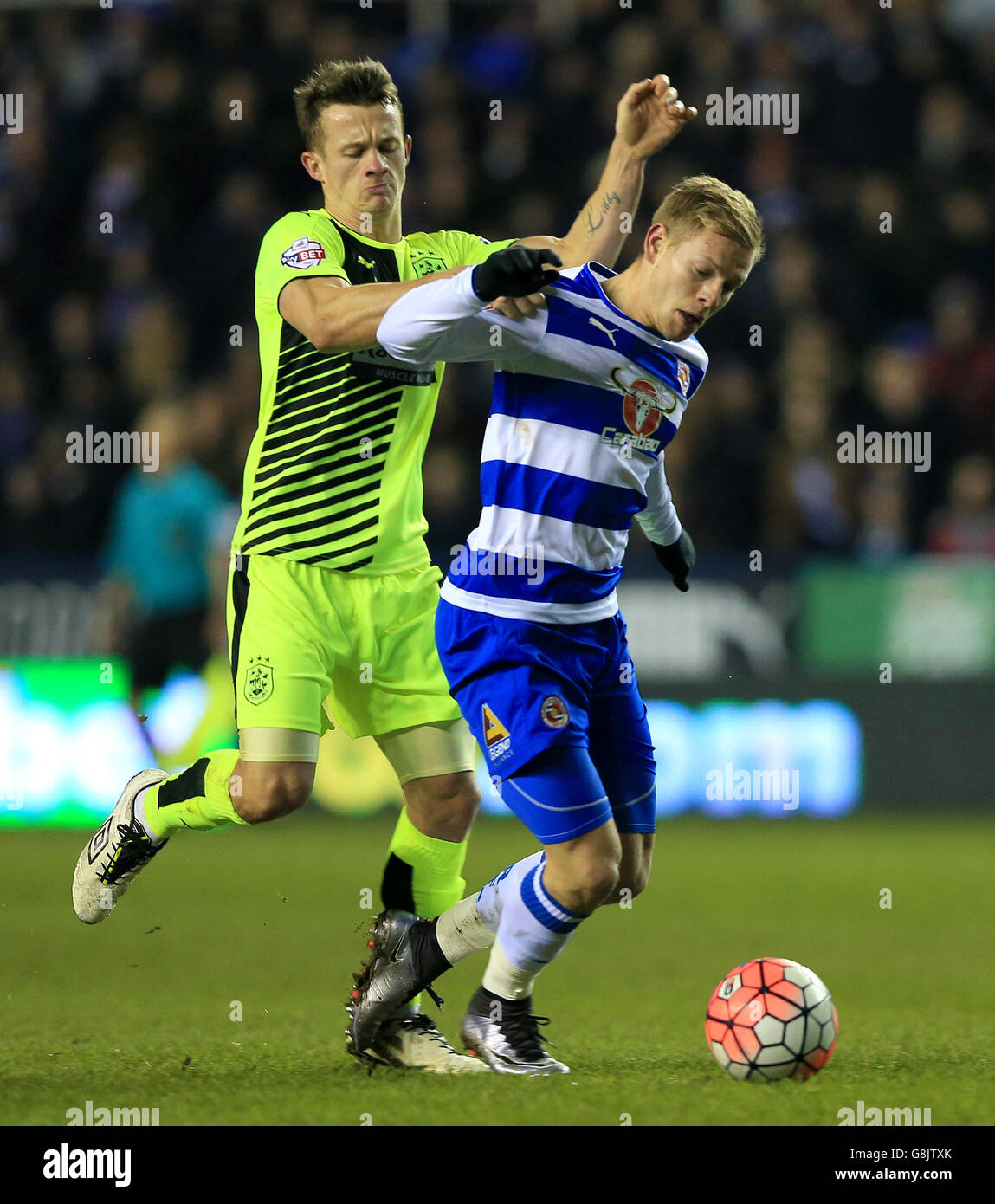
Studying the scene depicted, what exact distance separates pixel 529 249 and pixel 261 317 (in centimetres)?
112

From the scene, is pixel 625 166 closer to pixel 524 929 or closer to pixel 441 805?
pixel 441 805

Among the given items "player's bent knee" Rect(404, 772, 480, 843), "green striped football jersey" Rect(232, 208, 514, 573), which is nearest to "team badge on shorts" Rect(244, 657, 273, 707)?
"green striped football jersey" Rect(232, 208, 514, 573)

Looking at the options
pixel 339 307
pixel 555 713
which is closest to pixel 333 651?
pixel 555 713

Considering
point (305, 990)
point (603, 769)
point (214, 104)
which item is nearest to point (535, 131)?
point (214, 104)

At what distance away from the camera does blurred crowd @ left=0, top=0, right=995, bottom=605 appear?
11203 mm

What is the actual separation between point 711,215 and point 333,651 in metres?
1.44

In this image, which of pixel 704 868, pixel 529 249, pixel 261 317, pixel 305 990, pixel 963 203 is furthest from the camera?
pixel 963 203

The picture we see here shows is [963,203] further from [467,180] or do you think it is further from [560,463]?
[560,463]

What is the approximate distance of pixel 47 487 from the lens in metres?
11.3

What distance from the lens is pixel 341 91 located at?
4.64m

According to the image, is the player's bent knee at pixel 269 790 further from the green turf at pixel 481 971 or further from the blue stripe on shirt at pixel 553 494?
the blue stripe on shirt at pixel 553 494

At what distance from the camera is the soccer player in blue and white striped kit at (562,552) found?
4.04 m

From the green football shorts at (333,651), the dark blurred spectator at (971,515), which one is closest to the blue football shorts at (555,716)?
the green football shorts at (333,651)

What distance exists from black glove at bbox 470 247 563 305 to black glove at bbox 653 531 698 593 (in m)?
1.30
